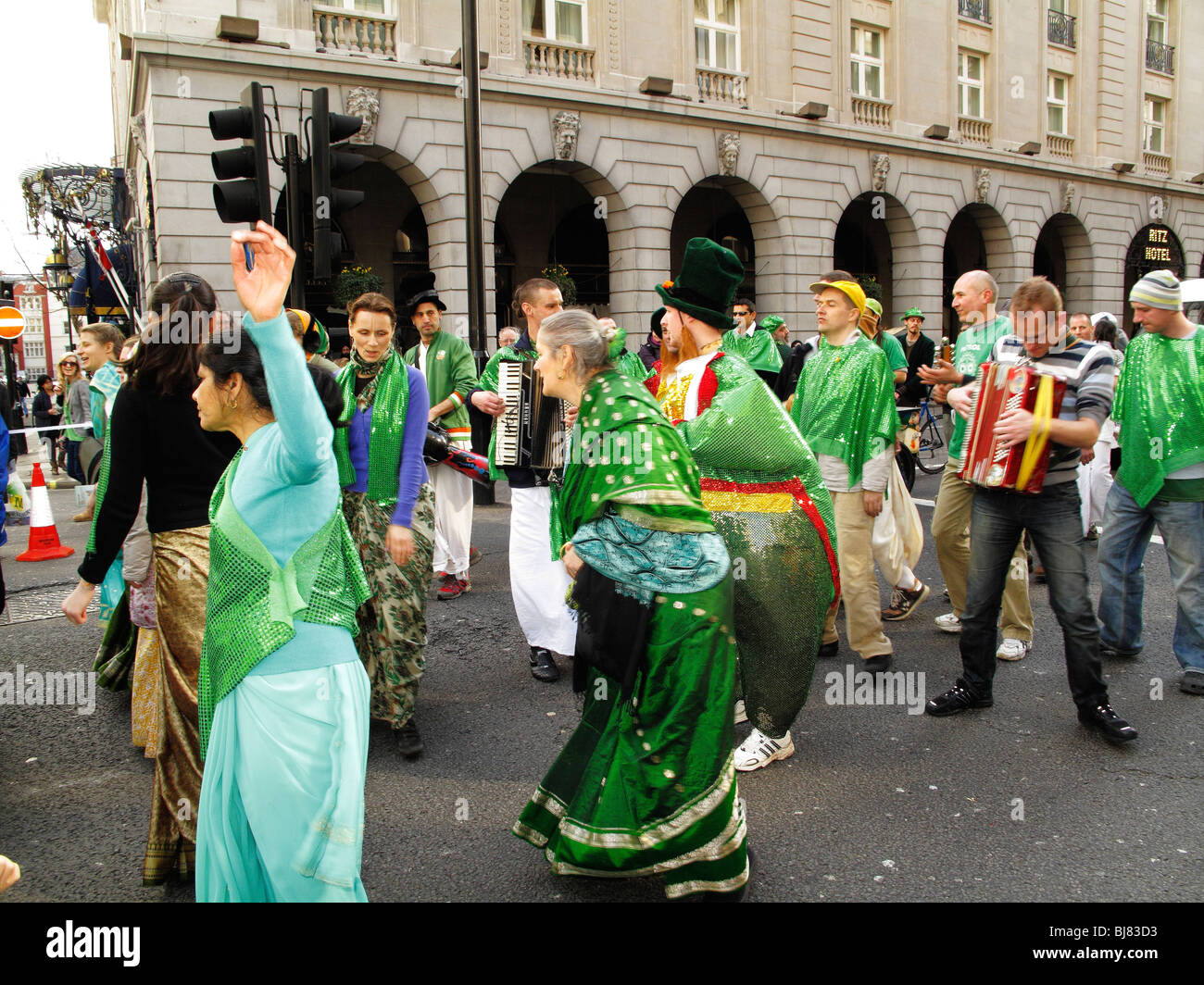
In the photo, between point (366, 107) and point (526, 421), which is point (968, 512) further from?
point (366, 107)

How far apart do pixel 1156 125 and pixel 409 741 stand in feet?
111

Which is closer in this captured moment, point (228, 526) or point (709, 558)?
point (228, 526)

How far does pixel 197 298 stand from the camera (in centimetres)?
309

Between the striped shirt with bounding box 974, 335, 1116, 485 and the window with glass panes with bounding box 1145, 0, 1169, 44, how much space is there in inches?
1250

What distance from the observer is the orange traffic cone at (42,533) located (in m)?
9.27

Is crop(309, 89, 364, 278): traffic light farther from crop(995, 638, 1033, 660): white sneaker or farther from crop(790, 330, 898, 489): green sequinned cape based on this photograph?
crop(995, 638, 1033, 660): white sneaker

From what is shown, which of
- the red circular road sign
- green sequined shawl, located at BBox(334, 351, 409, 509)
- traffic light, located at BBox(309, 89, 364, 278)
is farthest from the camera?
the red circular road sign

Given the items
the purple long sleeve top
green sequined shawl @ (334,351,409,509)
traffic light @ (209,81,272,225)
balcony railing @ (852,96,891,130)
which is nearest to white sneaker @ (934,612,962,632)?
the purple long sleeve top

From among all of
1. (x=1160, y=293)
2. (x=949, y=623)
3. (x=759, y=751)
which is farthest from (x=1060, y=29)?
(x=759, y=751)

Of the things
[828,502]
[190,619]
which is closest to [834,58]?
[828,502]

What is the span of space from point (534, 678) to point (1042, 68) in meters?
27.2

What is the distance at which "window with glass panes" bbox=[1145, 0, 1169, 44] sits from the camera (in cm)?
2947
